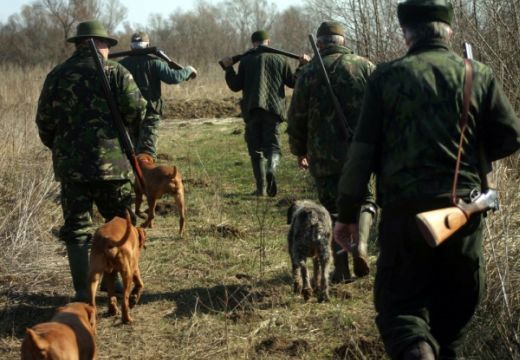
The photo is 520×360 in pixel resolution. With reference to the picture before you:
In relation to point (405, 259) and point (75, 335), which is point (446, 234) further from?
point (75, 335)

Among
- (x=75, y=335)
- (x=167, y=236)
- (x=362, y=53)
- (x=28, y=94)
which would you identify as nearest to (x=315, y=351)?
(x=75, y=335)

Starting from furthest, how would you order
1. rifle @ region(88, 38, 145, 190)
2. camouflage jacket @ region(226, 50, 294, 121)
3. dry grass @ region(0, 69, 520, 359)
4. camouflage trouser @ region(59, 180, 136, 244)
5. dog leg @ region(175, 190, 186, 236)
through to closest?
camouflage jacket @ region(226, 50, 294, 121)
dog leg @ region(175, 190, 186, 236)
camouflage trouser @ region(59, 180, 136, 244)
rifle @ region(88, 38, 145, 190)
dry grass @ region(0, 69, 520, 359)

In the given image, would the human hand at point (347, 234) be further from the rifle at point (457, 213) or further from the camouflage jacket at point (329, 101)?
the camouflage jacket at point (329, 101)

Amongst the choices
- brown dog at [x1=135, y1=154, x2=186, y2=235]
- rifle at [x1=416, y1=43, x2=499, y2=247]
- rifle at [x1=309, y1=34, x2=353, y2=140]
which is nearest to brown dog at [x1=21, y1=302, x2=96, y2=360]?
rifle at [x1=416, y1=43, x2=499, y2=247]

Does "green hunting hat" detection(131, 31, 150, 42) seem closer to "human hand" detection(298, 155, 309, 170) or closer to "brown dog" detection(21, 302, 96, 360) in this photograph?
"human hand" detection(298, 155, 309, 170)

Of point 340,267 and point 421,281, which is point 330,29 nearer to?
point 340,267

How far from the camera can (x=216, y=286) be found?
705cm

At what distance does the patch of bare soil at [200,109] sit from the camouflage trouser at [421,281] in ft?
59.6

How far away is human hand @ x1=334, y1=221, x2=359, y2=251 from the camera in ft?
13.2

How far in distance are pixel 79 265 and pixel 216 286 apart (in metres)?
1.29

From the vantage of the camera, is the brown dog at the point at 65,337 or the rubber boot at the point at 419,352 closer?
the rubber boot at the point at 419,352

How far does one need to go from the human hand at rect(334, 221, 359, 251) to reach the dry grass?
1.02 m

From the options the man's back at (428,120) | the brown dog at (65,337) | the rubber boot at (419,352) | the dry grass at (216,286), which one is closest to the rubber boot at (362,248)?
the man's back at (428,120)

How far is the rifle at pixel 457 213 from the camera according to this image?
3.36 meters
